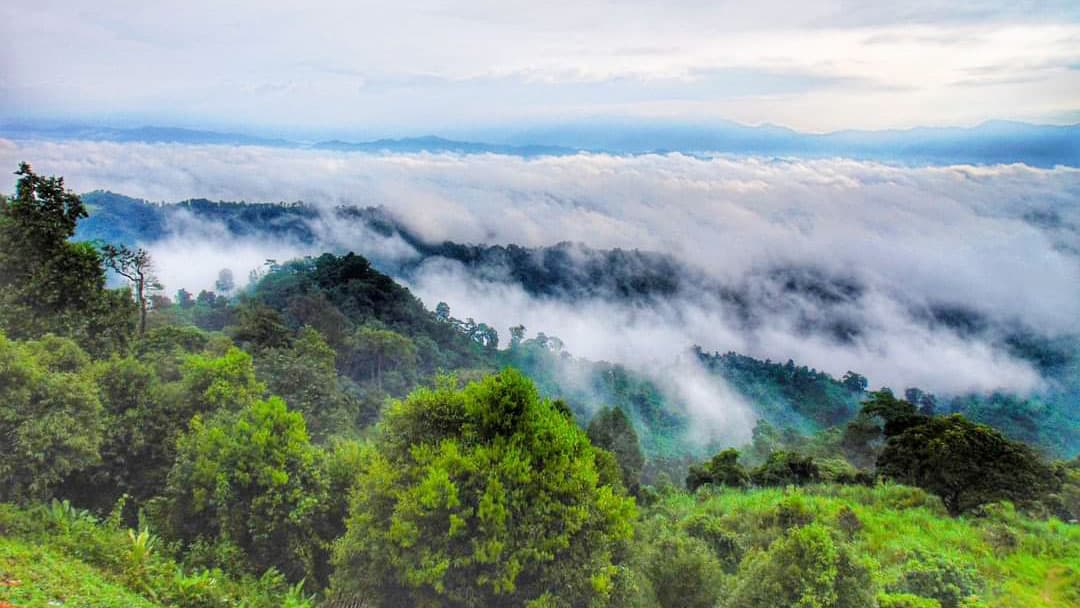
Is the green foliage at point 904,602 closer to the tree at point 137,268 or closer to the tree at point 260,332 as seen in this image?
the tree at point 137,268

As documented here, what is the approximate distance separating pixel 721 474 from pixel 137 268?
28815 millimetres

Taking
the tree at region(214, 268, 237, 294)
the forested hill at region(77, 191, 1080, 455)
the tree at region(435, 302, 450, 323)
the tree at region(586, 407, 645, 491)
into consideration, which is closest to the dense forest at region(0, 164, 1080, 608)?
the tree at region(586, 407, 645, 491)

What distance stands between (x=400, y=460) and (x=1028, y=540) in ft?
46.2

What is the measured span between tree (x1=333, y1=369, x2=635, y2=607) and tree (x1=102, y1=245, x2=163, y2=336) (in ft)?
72.6

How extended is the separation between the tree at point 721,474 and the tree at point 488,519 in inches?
720

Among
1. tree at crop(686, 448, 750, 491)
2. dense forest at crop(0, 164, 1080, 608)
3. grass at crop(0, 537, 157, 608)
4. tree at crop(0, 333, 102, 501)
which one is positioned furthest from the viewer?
tree at crop(686, 448, 750, 491)

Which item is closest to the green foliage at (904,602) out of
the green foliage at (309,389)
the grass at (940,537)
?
the grass at (940,537)

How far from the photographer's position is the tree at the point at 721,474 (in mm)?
28062

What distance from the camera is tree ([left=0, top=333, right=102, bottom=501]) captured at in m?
12.2

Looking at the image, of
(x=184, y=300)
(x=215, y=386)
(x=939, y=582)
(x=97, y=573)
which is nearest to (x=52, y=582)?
(x=97, y=573)

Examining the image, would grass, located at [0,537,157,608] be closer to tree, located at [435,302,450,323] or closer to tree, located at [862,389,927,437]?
tree, located at [862,389,927,437]

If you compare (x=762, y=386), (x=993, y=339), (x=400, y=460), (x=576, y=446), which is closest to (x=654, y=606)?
(x=576, y=446)

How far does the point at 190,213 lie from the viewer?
370 ft

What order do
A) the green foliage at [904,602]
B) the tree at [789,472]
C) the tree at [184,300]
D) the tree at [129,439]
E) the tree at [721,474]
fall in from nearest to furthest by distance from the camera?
the green foliage at [904,602]
the tree at [129,439]
the tree at [789,472]
the tree at [721,474]
the tree at [184,300]
